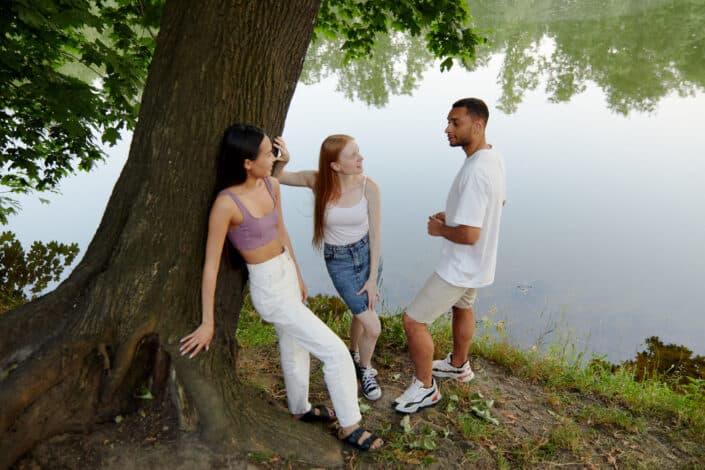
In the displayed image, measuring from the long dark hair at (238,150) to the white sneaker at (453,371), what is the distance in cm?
241

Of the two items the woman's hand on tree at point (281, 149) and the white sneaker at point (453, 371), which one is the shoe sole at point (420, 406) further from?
the woman's hand on tree at point (281, 149)

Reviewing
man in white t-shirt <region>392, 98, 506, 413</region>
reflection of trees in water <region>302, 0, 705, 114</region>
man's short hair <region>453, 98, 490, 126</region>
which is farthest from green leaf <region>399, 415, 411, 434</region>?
reflection of trees in water <region>302, 0, 705, 114</region>

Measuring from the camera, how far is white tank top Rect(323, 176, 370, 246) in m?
3.39

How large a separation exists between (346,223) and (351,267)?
0.33 metres

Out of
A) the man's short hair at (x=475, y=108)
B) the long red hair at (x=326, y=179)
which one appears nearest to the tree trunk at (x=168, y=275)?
the long red hair at (x=326, y=179)

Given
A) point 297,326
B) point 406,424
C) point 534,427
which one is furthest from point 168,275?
point 534,427

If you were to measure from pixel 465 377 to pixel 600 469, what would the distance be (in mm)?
1143

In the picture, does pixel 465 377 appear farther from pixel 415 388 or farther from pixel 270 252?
pixel 270 252

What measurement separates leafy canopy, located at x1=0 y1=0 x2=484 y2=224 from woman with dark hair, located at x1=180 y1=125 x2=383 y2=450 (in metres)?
2.54

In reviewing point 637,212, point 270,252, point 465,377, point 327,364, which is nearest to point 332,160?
point 270,252

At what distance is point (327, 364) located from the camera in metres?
2.99

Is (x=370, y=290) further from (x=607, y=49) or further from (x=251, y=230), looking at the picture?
(x=607, y=49)

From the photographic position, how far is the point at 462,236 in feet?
10.4

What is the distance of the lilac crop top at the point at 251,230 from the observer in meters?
2.77
